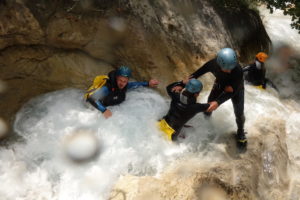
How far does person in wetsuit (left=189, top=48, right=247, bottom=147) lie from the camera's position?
13.6ft

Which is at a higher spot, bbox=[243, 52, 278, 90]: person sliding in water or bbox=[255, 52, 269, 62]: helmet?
bbox=[255, 52, 269, 62]: helmet

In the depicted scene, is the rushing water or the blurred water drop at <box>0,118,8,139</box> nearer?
the rushing water

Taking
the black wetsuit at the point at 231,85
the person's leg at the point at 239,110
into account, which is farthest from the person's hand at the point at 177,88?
the person's leg at the point at 239,110

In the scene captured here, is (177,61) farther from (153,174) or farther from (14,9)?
(14,9)

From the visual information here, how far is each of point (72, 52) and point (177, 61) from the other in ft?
6.74

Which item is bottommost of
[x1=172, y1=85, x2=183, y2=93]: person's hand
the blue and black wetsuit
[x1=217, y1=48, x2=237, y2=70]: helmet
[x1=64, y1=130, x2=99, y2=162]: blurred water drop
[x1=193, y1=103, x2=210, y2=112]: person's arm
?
[x1=64, y1=130, x2=99, y2=162]: blurred water drop

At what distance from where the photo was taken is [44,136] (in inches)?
188

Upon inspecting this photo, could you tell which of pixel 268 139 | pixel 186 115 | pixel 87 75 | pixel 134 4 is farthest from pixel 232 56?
pixel 87 75

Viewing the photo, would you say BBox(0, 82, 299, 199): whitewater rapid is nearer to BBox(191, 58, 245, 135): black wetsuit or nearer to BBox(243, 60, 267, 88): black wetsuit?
BBox(191, 58, 245, 135): black wetsuit

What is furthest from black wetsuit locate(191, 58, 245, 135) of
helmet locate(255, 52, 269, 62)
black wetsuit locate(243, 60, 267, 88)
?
helmet locate(255, 52, 269, 62)

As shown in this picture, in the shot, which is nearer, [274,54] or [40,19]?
[40,19]

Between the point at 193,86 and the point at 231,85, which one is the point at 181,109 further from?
the point at 231,85

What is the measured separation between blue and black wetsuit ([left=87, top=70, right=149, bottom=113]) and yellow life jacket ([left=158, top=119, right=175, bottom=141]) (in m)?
0.85

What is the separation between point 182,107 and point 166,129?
→ 1.87 ft
